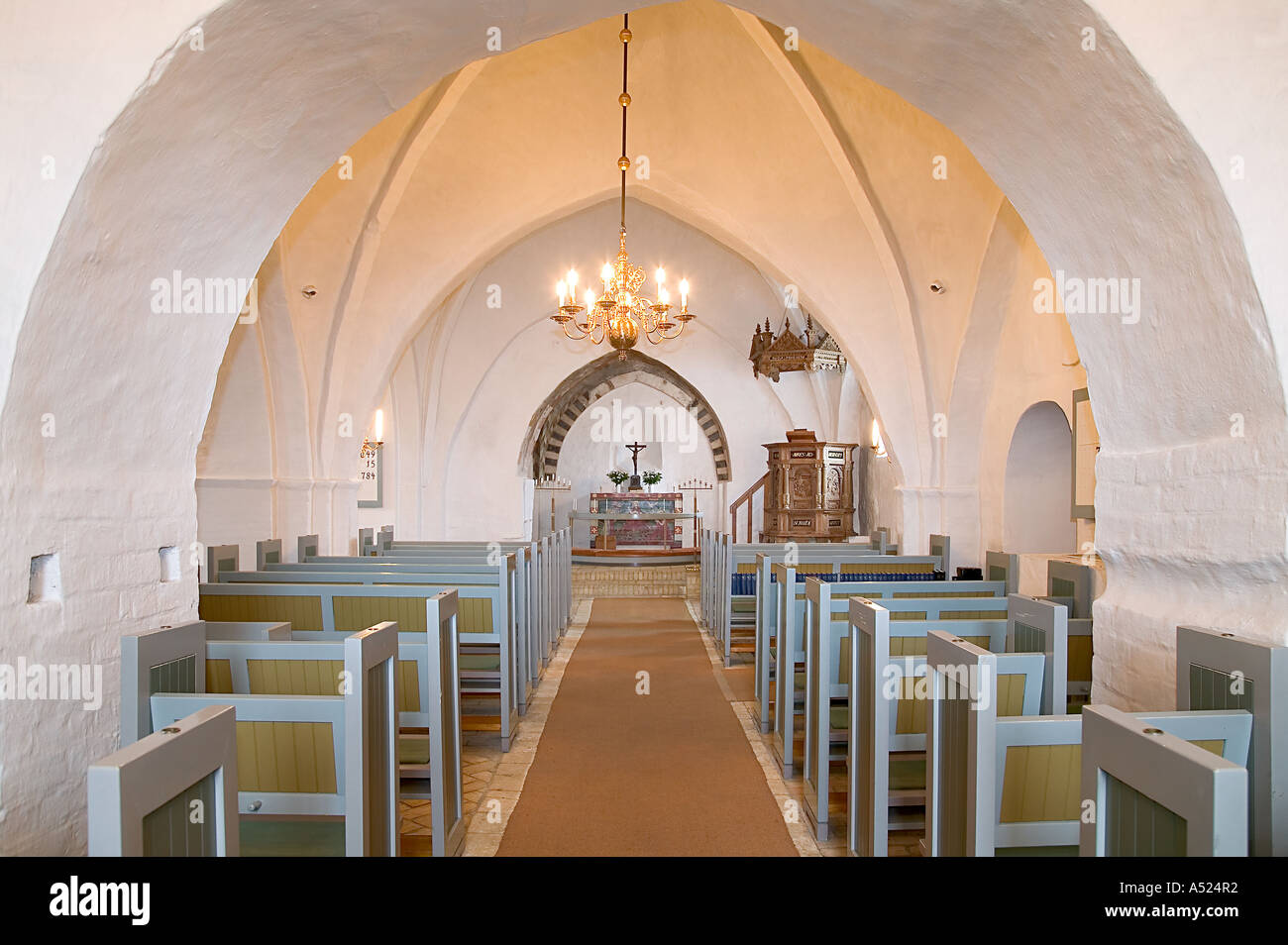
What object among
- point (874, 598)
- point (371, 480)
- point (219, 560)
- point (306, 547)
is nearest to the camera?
point (874, 598)

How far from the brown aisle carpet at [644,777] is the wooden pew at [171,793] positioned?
2.08 m

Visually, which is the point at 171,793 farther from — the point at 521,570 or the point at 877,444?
the point at 877,444

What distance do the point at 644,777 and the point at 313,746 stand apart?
2362 millimetres

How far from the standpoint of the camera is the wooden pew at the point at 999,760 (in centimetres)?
187

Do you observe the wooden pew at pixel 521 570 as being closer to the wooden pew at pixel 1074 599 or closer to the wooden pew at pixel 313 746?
the wooden pew at pixel 1074 599

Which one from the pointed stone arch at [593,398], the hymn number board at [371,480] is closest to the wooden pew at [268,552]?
the hymn number board at [371,480]

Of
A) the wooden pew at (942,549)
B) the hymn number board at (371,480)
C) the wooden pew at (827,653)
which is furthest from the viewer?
the hymn number board at (371,480)

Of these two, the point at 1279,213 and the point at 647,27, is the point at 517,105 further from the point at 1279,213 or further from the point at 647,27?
the point at 1279,213

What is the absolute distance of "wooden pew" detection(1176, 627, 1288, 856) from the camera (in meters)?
1.91

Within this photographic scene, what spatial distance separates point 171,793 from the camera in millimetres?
1293

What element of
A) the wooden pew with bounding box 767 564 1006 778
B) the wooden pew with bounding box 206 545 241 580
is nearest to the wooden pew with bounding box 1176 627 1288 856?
the wooden pew with bounding box 767 564 1006 778

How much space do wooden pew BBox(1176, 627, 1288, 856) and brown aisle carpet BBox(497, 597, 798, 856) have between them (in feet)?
5.69

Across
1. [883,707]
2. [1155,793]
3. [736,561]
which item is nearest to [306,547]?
[736,561]

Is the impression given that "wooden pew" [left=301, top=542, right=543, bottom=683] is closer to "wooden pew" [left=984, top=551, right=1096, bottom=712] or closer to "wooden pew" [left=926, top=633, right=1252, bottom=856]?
"wooden pew" [left=984, top=551, right=1096, bottom=712]
